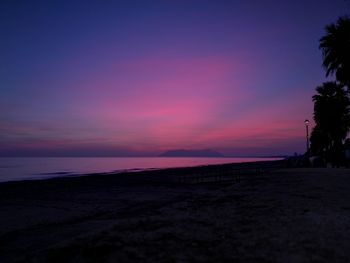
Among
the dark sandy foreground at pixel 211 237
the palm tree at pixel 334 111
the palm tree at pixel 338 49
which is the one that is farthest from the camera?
the palm tree at pixel 334 111

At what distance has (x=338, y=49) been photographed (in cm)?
3181

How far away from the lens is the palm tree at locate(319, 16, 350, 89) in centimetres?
3130

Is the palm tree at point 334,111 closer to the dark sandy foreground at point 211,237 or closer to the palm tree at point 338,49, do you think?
the palm tree at point 338,49

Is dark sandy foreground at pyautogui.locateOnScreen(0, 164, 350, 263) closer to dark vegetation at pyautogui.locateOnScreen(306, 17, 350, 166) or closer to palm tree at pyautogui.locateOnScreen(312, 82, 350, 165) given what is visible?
dark vegetation at pyautogui.locateOnScreen(306, 17, 350, 166)

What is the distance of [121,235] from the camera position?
6539 mm

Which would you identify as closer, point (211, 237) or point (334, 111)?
point (211, 237)

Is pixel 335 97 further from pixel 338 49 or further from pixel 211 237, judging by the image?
pixel 211 237

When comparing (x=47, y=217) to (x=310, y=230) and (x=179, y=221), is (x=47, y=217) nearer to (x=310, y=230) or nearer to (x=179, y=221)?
(x=179, y=221)

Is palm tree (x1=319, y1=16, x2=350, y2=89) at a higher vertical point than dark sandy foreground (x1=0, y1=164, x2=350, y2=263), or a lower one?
higher

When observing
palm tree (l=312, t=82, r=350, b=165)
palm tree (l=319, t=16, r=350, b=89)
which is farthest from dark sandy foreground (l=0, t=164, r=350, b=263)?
palm tree (l=312, t=82, r=350, b=165)

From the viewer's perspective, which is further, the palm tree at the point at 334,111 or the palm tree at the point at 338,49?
the palm tree at the point at 334,111

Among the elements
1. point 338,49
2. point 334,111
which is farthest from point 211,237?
point 334,111

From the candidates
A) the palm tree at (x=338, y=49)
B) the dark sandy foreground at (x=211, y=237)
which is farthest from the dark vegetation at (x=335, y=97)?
the dark sandy foreground at (x=211, y=237)

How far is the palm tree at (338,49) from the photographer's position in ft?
103
